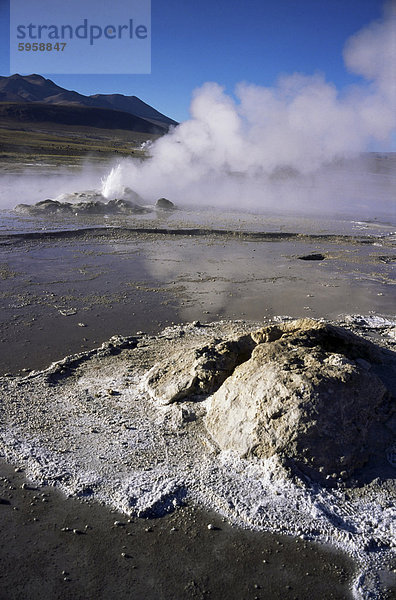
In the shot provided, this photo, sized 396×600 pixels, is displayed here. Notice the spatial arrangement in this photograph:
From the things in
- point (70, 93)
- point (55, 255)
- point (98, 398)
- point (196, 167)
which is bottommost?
point (98, 398)

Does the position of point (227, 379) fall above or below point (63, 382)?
above

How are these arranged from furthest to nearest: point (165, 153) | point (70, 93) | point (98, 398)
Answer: point (70, 93), point (165, 153), point (98, 398)

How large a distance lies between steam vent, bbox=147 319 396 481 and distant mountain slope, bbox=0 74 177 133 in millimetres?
117890

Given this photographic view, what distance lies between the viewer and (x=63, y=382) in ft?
16.3

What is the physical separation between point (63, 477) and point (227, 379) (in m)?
1.62

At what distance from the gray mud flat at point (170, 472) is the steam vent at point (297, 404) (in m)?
0.12

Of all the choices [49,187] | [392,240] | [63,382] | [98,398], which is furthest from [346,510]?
[49,187]

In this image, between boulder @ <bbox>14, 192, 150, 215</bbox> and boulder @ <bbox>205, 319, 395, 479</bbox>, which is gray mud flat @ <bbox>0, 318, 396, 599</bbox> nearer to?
boulder @ <bbox>205, 319, 395, 479</bbox>

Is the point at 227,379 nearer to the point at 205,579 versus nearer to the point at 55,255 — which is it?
the point at 205,579

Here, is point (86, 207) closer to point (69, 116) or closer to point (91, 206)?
point (91, 206)

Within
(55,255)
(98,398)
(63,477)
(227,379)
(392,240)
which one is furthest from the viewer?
(392,240)

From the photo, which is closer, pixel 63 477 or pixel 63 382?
pixel 63 477

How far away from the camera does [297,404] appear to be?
142 inches

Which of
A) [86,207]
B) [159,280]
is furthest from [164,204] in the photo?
[159,280]
